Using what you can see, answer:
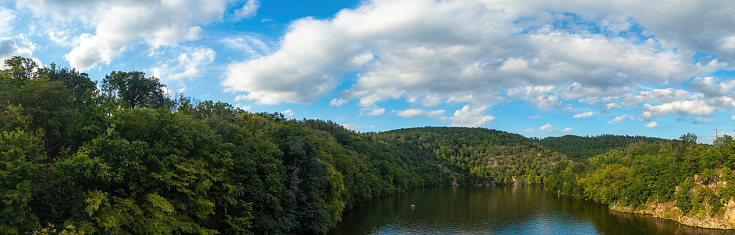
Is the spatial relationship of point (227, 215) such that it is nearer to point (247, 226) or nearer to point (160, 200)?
point (247, 226)

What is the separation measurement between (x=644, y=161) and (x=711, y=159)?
64.3 ft

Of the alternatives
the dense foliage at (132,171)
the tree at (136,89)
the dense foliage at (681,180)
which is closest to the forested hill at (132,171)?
the dense foliage at (132,171)

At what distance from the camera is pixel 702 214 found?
57125mm

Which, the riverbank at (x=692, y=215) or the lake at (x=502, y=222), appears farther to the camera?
the lake at (x=502, y=222)

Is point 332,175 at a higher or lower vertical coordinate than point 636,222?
higher

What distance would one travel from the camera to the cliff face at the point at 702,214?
178 feet

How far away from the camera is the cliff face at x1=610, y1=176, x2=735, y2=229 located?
2142 inches

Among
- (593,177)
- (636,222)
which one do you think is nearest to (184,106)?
(636,222)

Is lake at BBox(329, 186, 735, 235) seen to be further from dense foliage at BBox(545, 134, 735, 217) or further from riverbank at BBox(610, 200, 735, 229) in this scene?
dense foliage at BBox(545, 134, 735, 217)

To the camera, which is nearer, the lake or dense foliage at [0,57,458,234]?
dense foliage at [0,57,458,234]

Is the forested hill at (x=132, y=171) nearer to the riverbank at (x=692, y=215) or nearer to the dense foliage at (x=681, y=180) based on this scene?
the riverbank at (x=692, y=215)

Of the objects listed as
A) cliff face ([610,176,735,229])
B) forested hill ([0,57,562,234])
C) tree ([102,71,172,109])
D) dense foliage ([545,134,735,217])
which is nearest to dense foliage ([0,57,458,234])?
forested hill ([0,57,562,234])

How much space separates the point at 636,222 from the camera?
64.9 metres

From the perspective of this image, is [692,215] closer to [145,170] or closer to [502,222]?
[502,222]
